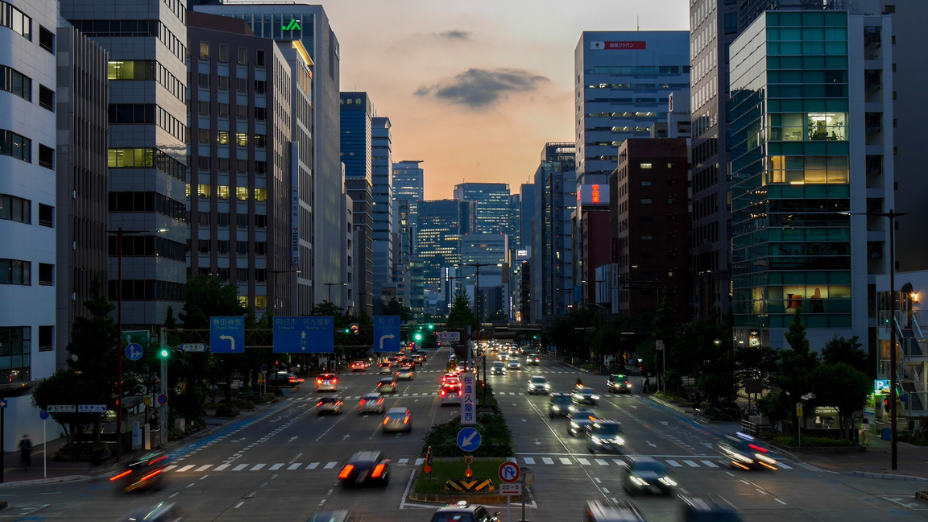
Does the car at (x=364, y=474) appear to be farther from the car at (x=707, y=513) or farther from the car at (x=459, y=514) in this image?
the car at (x=707, y=513)

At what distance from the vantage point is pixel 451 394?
3093 inches

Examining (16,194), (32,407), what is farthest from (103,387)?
(16,194)

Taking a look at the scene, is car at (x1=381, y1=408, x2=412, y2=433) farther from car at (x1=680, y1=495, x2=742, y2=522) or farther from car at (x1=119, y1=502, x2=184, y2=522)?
car at (x1=680, y1=495, x2=742, y2=522)

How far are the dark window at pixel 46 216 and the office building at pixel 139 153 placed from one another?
13.0 meters

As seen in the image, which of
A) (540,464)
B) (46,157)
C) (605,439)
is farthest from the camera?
(46,157)

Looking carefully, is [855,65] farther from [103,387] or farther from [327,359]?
[327,359]

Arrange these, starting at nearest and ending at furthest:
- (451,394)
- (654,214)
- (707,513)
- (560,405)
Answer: (707,513), (560,405), (451,394), (654,214)

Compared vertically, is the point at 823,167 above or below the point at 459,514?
above

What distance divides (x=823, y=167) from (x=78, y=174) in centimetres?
6126

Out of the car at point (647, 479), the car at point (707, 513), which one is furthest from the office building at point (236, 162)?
the car at point (707, 513)

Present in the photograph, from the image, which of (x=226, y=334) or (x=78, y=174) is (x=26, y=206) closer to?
(x=78, y=174)

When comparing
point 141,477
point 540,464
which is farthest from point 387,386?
point 141,477

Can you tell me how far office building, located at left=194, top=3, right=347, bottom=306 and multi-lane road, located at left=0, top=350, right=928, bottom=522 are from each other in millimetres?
92843

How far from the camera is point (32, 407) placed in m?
53.9
